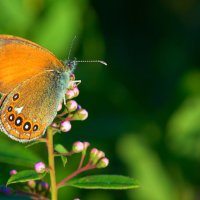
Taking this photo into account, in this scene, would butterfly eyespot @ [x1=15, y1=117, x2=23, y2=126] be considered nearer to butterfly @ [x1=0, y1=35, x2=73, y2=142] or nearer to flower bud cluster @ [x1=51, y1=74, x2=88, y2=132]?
butterfly @ [x1=0, y1=35, x2=73, y2=142]

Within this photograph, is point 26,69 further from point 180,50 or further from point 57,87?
point 180,50

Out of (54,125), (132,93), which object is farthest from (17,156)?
(132,93)

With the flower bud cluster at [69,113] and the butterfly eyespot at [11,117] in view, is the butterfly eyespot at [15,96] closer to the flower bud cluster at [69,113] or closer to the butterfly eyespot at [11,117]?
the butterfly eyespot at [11,117]

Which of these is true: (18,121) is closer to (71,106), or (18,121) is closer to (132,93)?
(71,106)

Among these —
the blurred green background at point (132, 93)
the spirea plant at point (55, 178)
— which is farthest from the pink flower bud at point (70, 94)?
the blurred green background at point (132, 93)

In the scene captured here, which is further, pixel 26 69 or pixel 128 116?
pixel 128 116

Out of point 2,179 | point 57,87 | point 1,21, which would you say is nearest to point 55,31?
point 1,21
